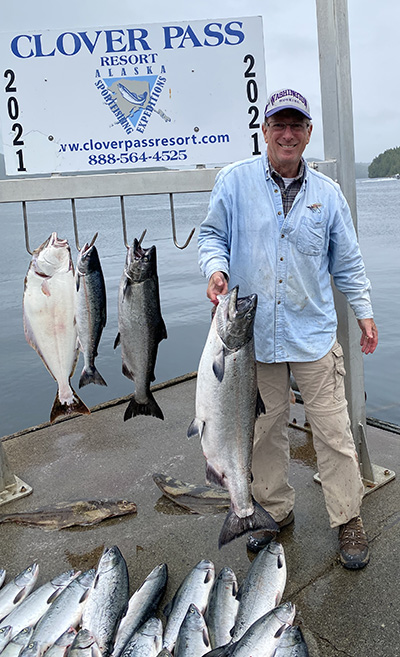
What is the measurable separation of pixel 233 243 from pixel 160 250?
18066 mm

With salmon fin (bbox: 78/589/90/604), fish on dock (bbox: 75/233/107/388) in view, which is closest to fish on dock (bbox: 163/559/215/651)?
salmon fin (bbox: 78/589/90/604)

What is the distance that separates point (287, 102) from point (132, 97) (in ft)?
3.42

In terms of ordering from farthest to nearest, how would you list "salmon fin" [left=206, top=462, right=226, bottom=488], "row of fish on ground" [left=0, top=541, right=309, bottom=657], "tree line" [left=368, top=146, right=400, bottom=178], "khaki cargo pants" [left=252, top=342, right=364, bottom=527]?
"tree line" [left=368, top=146, right=400, bottom=178] < "khaki cargo pants" [left=252, top=342, right=364, bottom=527] < "salmon fin" [left=206, top=462, right=226, bottom=488] < "row of fish on ground" [left=0, top=541, right=309, bottom=657]

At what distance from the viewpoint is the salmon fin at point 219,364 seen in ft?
9.21

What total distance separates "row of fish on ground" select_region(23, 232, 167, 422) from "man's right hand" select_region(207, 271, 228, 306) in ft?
1.10

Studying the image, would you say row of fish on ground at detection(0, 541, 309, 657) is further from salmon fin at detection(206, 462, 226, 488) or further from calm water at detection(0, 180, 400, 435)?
calm water at detection(0, 180, 400, 435)

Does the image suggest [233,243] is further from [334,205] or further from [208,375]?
[208,375]

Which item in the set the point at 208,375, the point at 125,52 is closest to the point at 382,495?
the point at 208,375

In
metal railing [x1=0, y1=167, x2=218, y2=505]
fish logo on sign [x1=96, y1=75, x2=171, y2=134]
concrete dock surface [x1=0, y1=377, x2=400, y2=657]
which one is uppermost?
fish logo on sign [x1=96, y1=75, x2=171, y2=134]

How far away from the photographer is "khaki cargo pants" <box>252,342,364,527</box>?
351cm

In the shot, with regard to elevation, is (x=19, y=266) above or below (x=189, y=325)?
above

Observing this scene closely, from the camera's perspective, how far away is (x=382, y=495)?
4.13 m

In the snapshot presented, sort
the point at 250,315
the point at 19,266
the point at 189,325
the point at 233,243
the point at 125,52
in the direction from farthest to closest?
the point at 19,266 → the point at 189,325 → the point at 125,52 → the point at 233,243 → the point at 250,315

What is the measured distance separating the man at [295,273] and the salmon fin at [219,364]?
49 cm
